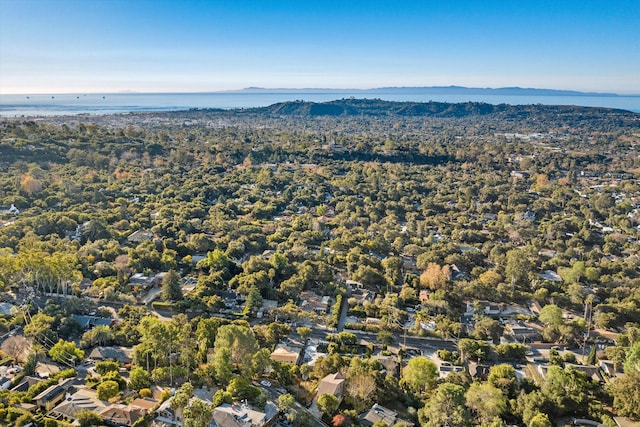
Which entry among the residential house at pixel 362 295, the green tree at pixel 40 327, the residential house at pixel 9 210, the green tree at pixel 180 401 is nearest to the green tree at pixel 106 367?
the green tree at pixel 40 327

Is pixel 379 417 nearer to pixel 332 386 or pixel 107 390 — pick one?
pixel 332 386

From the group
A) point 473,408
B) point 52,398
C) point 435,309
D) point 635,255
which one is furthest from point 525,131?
point 52,398

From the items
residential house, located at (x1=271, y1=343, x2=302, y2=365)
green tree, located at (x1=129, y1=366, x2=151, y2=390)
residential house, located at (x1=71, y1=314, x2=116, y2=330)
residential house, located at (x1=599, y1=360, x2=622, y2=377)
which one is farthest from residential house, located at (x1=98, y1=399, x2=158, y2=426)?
residential house, located at (x1=599, y1=360, x2=622, y2=377)

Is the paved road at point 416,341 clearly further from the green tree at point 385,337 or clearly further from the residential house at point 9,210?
the residential house at point 9,210

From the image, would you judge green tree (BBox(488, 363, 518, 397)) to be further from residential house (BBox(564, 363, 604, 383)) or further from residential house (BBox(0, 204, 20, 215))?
residential house (BBox(0, 204, 20, 215))

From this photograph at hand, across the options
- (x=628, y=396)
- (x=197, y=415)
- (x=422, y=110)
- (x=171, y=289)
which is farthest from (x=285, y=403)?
(x=422, y=110)

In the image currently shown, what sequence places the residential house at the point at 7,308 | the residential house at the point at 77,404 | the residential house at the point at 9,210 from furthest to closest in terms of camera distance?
the residential house at the point at 9,210
the residential house at the point at 7,308
the residential house at the point at 77,404

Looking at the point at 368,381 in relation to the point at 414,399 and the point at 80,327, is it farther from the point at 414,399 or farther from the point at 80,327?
the point at 80,327
